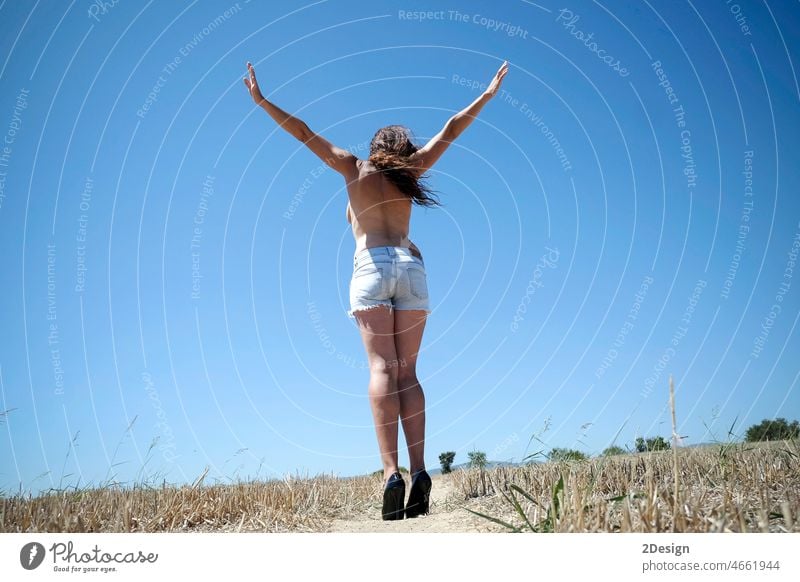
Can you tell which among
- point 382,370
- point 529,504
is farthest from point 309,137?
point 529,504

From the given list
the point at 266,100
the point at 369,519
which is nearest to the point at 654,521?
the point at 369,519

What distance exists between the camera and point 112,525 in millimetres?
3135

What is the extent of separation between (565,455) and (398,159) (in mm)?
2952

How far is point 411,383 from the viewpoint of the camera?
4.28 metres

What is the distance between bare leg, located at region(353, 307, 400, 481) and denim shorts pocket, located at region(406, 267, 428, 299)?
258mm

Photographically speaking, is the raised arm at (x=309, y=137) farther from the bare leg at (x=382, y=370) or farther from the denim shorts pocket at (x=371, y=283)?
the bare leg at (x=382, y=370)

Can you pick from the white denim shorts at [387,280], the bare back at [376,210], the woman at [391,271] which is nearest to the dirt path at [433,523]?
the woman at [391,271]

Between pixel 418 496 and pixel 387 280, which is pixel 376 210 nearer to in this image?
pixel 387 280

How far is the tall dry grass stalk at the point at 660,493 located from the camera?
2.25 m

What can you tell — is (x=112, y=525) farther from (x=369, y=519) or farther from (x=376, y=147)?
(x=376, y=147)

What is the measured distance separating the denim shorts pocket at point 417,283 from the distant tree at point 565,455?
68.7 inches
